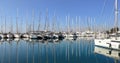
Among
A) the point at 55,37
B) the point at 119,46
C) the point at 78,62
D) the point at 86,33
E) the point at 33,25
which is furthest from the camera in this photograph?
the point at 86,33

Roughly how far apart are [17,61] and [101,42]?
68.5ft

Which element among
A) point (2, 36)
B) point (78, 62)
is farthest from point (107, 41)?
point (2, 36)

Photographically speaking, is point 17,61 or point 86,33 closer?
point 17,61

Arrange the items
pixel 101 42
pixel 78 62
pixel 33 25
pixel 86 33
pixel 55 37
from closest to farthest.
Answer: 1. pixel 78 62
2. pixel 101 42
3. pixel 33 25
4. pixel 55 37
5. pixel 86 33

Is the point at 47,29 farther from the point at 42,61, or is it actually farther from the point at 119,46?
the point at 42,61

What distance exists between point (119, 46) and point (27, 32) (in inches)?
2062

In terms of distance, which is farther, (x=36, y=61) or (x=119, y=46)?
(x=119, y=46)

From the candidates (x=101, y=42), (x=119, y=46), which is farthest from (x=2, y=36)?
(x=119, y=46)

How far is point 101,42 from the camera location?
128 ft

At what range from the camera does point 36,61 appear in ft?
78.3

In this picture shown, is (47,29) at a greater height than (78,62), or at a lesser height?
greater

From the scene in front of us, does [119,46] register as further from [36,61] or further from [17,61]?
[17,61]

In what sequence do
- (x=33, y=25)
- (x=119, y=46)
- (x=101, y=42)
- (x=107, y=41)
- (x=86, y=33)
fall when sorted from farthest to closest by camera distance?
(x=86, y=33) < (x=33, y=25) < (x=101, y=42) < (x=107, y=41) < (x=119, y=46)

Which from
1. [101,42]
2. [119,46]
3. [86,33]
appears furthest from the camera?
[86,33]
